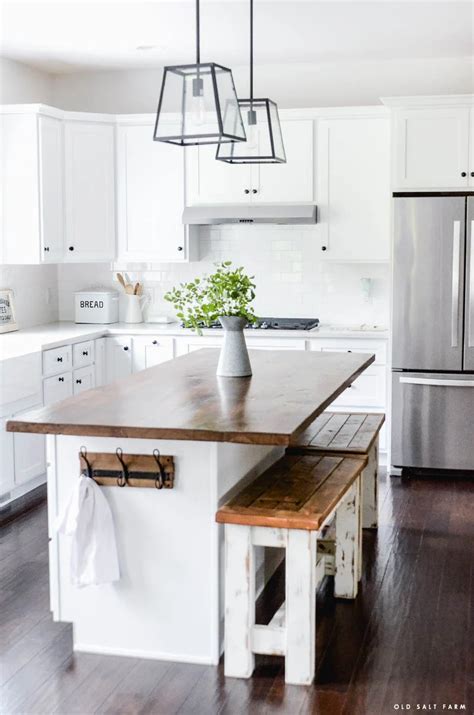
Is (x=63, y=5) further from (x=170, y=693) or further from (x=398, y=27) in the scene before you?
(x=170, y=693)

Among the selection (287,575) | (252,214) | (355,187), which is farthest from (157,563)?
(355,187)

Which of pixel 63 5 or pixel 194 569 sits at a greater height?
pixel 63 5

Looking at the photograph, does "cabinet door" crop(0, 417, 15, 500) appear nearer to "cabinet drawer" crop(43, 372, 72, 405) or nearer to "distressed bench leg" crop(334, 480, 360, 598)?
"cabinet drawer" crop(43, 372, 72, 405)

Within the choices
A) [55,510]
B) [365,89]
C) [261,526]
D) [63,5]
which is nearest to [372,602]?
[261,526]

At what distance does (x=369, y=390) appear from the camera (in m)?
6.38

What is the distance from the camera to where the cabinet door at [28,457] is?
5.48 m

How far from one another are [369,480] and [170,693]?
6.67 feet

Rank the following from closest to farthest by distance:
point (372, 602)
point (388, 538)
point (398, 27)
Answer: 1. point (372, 602)
2. point (388, 538)
3. point (398, 27)

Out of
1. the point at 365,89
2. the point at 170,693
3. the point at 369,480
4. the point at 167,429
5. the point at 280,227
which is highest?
the point at 365,89

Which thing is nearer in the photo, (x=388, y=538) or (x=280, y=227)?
(x=388, y=538)

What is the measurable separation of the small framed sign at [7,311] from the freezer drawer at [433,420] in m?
2.62

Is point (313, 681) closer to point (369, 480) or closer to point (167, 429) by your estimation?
point (167, 429)

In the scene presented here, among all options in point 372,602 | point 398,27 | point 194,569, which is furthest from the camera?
point 398,27

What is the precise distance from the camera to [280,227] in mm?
6949
